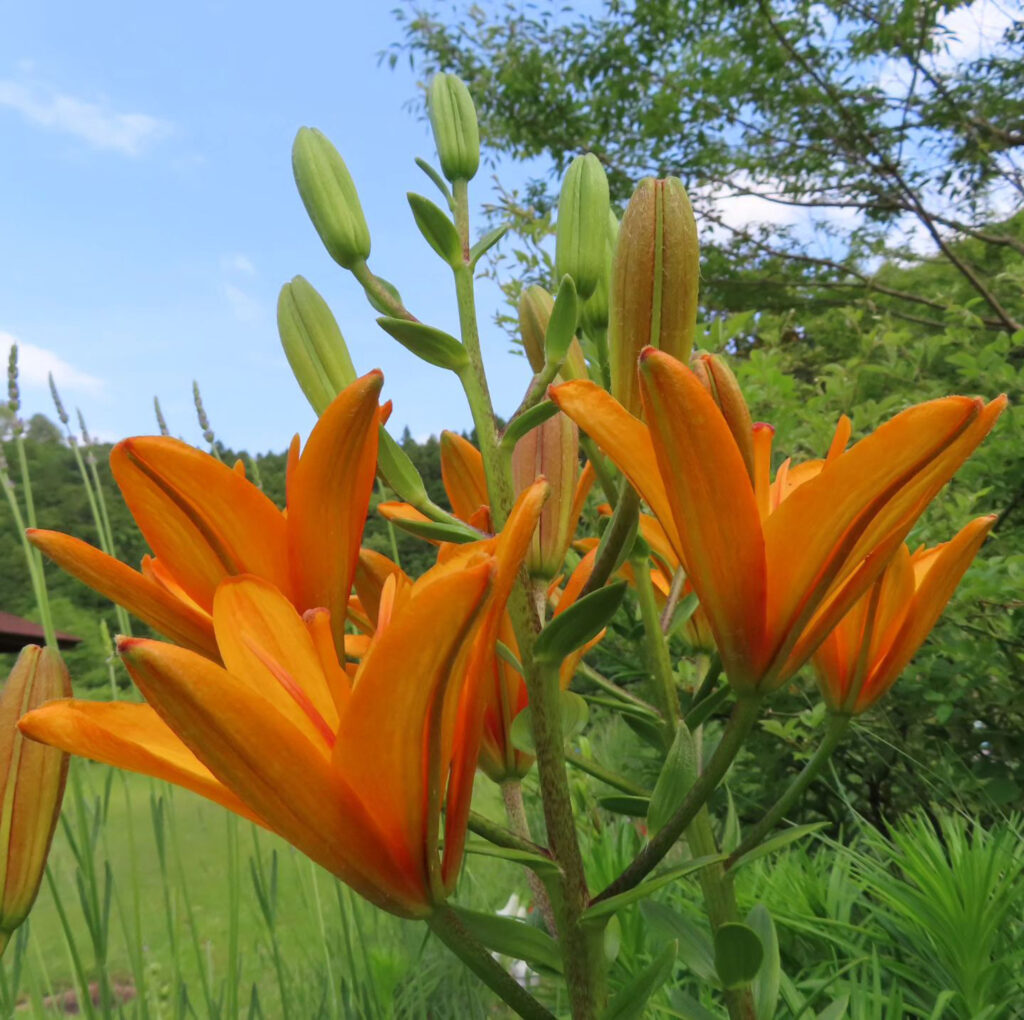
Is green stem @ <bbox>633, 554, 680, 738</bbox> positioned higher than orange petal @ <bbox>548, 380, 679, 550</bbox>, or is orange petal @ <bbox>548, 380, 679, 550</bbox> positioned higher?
orange petal @ <bbox>548, 380, 679, 550</bbox>

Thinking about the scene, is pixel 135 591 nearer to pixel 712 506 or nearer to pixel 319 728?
pixel 319 728

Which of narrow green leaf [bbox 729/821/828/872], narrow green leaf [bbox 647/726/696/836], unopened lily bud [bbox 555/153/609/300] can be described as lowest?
narrow green leaf [bbox 729/821/828/872]

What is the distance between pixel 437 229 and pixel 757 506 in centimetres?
19

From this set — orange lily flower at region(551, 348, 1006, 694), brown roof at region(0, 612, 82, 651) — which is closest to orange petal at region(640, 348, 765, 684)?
orange lily flower at region(551, 348, 1006, 694)

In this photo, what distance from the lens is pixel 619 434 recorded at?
27 cm

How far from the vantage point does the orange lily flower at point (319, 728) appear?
215mm

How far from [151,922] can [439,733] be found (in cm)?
289

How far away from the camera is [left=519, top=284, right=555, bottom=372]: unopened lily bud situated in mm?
428

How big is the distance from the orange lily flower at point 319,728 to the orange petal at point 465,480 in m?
0.15

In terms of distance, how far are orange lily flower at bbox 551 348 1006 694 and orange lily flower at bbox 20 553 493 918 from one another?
0.22 ft

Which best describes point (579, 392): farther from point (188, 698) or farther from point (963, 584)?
point (963, 584)

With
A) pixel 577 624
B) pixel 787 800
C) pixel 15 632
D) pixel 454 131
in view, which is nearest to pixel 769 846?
pixel 787 800

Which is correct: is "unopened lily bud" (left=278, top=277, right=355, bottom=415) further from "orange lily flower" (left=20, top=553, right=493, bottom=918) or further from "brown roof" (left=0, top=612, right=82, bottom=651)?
"brown roof" (left=0, top=612, right=82, bottom=651)

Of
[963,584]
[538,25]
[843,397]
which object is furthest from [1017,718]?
[538,25]
